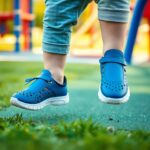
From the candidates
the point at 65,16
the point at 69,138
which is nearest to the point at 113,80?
the point at 65,16

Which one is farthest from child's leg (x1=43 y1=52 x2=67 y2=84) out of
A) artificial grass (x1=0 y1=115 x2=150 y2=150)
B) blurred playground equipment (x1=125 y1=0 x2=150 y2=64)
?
blurred playground equipment (x1=125 y1=0 x2=150 y2=64)

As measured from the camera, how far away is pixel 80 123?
3.87ft

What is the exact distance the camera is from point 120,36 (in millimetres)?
1506

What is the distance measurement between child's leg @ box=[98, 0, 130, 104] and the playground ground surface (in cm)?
13

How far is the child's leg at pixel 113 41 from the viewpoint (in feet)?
4.82

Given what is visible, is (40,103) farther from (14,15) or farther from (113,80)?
(14,15)

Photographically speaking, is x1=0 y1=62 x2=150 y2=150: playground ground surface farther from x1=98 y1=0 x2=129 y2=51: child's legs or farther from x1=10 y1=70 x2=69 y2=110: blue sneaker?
x1=98 y1=0 x2=129 y2=51: child's legs

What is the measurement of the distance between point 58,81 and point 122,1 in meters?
0.35

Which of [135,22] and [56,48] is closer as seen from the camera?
[56,48]

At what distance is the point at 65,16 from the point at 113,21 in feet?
0.53

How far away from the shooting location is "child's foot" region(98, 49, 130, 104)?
1.43 metres

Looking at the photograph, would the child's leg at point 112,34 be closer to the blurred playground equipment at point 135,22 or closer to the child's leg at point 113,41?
the child's leg at point 113,41

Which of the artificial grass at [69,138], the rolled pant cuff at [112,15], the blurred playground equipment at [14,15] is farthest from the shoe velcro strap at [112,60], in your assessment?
the blurred playground equipment at [14,15]

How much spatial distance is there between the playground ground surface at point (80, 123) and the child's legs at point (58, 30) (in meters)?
0.18
